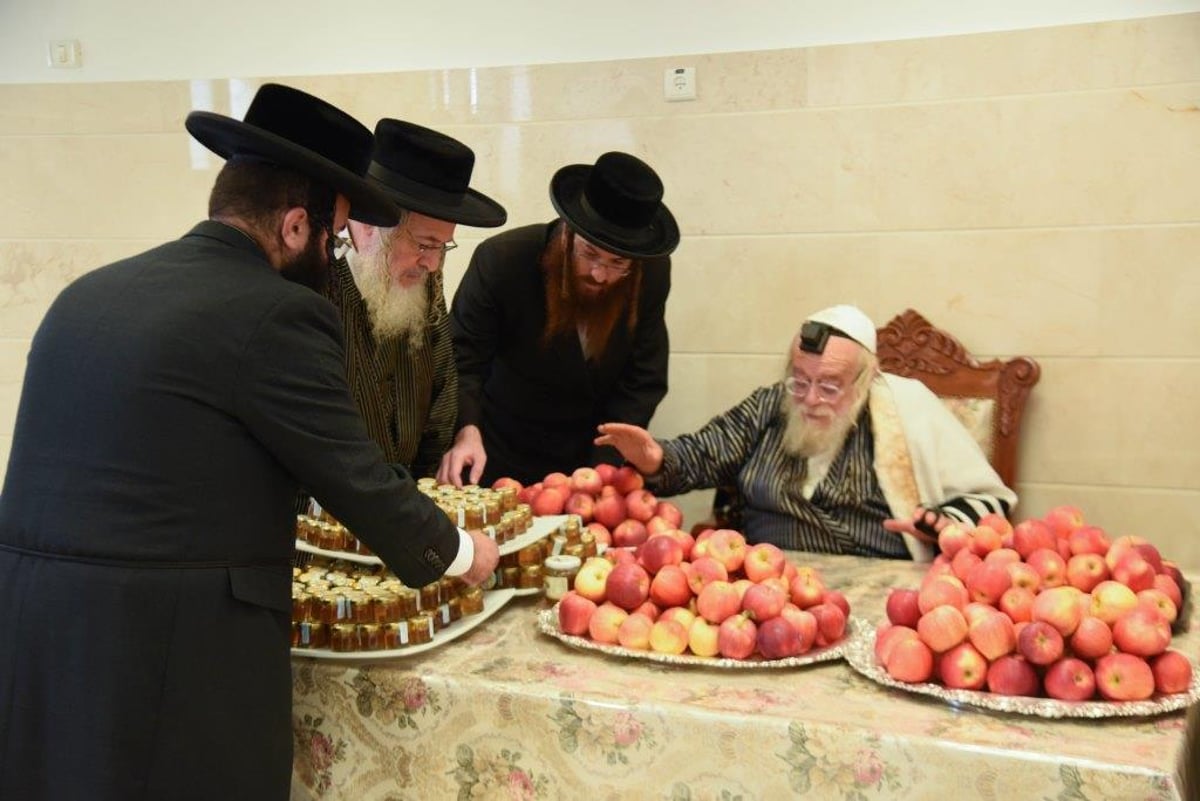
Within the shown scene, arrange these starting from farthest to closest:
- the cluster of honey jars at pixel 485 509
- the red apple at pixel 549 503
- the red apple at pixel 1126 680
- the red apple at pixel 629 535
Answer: the red apple at pixel 549 503
the red apple at pixel 629 535
the cluster of honey jars at pixel 485 509
the red apple at pixel 1126 680

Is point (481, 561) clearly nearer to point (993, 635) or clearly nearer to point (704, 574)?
point (704, 574)

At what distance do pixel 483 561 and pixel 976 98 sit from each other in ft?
9.11

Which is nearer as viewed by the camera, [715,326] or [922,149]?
[922,149]

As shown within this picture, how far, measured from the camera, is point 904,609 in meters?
2.10

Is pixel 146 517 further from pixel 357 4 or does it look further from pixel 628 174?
pixel 357 4

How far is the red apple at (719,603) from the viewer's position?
2.15 m

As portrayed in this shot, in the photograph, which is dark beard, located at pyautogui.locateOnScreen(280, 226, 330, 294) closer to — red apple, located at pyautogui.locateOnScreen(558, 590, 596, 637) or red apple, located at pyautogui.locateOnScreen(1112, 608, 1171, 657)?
red apple, located at pyautogui.locateOnScreen(558, 590, 596, 637)

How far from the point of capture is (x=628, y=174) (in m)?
3.46

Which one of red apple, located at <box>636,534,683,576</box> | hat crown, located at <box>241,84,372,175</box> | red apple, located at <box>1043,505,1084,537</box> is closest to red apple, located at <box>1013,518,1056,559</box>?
red apple, located at <box>1043,505,1084,537</box>

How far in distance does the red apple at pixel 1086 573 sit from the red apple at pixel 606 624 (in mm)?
827

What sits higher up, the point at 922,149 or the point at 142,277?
the point at 922,149

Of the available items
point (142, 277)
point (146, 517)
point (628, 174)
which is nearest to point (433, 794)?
point (146, 517)

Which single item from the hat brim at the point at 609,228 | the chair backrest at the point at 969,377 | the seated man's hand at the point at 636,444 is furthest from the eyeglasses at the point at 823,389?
the chair backrest at the point at 969,377

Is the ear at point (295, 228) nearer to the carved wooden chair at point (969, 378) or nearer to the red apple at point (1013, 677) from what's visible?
the red apple at point (1013, 677)
